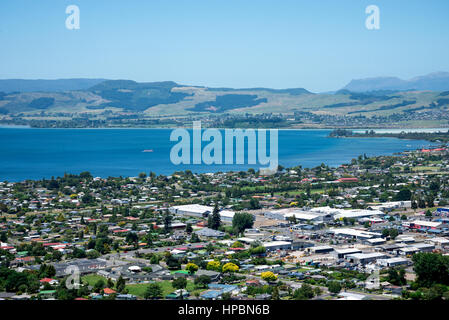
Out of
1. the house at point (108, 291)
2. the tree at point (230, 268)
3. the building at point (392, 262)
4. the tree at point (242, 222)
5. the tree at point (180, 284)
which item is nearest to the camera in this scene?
the house at point (108, 291)

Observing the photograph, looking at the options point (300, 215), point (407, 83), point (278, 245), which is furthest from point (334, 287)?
point (407, 83)

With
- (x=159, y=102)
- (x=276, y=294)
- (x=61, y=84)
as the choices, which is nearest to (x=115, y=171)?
(x=276, y=294)

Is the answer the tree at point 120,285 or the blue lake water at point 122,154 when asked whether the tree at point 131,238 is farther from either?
the blue lake water at point 122,154

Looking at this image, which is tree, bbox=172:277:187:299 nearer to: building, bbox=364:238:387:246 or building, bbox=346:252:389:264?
building, bbox=346:252:389:264

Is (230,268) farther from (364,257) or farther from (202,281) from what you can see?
(364,257)

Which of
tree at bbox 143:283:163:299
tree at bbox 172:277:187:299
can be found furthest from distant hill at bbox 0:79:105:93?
tree at bbox 143:283:163:299

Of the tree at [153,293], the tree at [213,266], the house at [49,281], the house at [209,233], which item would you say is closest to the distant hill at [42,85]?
the house at [209,233]
